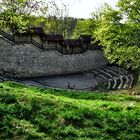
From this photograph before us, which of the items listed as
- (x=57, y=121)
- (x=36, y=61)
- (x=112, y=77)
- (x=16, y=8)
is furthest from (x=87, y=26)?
(x=57, y=121)

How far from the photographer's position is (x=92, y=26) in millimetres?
75750

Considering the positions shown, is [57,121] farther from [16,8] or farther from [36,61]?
[36,61]

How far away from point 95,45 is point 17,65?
2181 centimetres

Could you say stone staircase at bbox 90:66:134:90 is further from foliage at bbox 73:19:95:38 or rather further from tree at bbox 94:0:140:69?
foliage at bbox 73:19:95:38

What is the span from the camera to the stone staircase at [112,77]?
45.1 m

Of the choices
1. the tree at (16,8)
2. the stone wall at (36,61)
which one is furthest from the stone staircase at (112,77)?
the tree at (16,8)

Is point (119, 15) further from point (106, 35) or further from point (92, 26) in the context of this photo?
point (92, 26)

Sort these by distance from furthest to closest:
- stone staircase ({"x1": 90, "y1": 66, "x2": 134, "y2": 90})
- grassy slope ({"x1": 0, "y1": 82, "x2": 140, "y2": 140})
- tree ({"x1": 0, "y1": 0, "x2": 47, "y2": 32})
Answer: stone staircase ({"x1": 90, "y1": 66, "x2": 134, "y2": 90}) < tree ({"x1": 0, "y1": 0, "x2": 47, "y2": 32}) < grassy slope ({"x1": 0, "y1": 82, "x2": 140, "y2": 140})

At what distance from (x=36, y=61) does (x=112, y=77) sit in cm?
1258

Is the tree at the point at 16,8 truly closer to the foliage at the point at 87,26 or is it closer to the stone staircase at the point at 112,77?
the stone staircase at the point at 112,77

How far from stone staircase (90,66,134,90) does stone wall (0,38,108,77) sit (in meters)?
3.26

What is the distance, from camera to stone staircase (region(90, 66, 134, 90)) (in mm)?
45125

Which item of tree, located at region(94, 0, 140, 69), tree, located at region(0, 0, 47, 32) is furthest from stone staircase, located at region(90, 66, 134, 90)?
tree, located at region(0, 0, 47, 32)

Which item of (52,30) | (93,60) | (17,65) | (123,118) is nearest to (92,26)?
(52,30)
